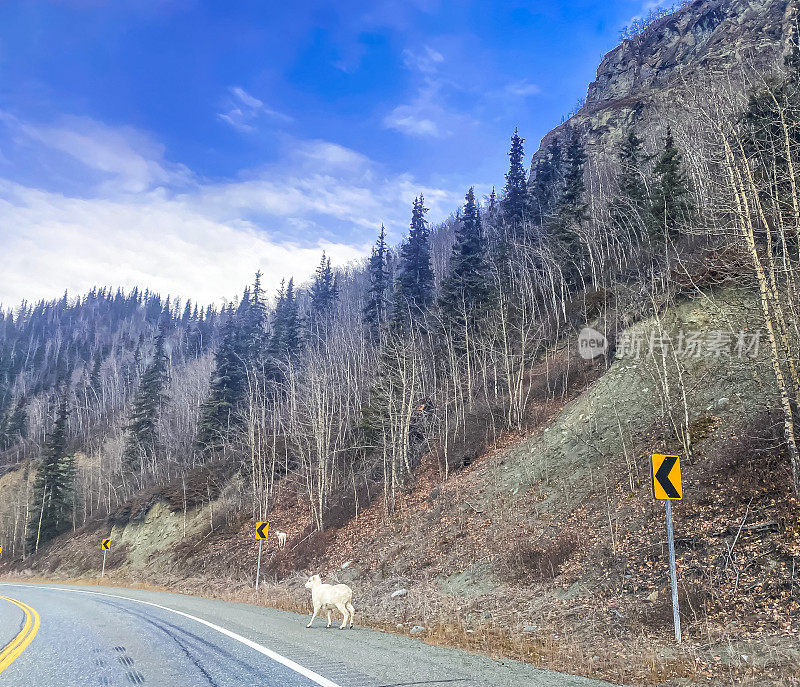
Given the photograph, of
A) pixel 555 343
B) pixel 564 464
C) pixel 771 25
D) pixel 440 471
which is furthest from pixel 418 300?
pixel 771 25

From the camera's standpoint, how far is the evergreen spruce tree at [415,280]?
140ft

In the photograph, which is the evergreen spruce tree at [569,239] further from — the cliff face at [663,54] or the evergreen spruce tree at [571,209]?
the cliff face at [663,54]

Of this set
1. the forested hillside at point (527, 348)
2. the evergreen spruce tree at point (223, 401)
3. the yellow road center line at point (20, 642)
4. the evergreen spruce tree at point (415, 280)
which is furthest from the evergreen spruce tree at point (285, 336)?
the yellow road center line at point (20, 642)

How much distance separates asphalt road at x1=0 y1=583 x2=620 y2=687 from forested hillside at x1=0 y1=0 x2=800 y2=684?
5676mm

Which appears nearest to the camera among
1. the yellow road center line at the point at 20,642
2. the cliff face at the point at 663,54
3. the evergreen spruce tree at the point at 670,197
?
the yellow road center line at the point at 20,642

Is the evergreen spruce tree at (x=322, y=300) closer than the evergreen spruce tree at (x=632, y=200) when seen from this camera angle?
No

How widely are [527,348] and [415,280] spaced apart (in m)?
21.3

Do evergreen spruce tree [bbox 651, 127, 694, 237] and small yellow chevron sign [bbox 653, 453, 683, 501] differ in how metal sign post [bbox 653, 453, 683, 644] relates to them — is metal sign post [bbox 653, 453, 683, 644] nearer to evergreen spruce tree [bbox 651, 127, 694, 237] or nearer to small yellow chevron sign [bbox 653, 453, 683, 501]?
small yellow chevron sign [bbox 653, 453, 683, 501]

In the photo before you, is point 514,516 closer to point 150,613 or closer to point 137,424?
point 150,613

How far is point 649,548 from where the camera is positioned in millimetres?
11367

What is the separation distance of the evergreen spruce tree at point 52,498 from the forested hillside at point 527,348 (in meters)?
0.24

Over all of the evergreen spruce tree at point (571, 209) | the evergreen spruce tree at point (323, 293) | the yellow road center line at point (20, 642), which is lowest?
the yellow road center line at point (20, 642)

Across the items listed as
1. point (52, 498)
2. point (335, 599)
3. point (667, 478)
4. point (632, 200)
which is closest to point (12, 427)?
point (52, 498)

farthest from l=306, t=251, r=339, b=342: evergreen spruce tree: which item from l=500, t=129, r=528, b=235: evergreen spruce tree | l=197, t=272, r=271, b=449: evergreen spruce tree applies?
l=500, t=129, r=528, b=235: evergreen spruce tree
